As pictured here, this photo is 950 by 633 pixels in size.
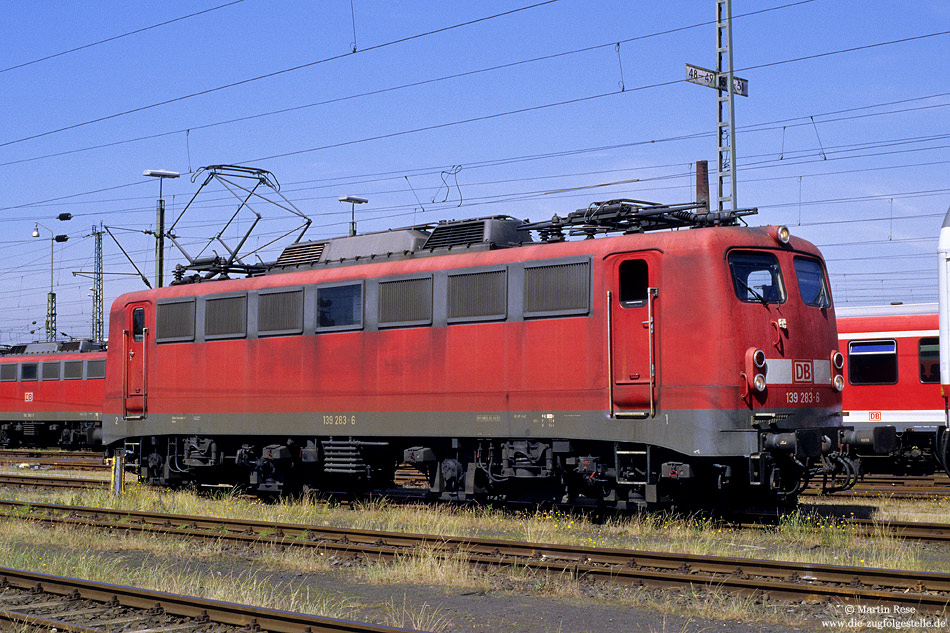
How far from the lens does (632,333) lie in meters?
14.2

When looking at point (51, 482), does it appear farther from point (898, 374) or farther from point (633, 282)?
point (898, 374)

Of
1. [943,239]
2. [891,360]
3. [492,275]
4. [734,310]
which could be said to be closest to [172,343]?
[492,275]

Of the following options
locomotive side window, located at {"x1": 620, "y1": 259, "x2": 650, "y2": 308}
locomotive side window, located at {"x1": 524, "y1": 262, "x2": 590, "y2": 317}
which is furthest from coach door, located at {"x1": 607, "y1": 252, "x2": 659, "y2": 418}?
locomotive side window, located at {"x1": 524, "y1": 262, "x2": 590, "y2": 317}

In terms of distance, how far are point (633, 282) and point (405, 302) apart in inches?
156

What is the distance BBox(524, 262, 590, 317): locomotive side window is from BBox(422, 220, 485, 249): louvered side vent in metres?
1.63

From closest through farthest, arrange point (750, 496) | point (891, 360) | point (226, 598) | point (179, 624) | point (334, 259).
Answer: point (179, 624)
point (226, 598)
point (750, 496)
point (334, 259)
point (891, 360)

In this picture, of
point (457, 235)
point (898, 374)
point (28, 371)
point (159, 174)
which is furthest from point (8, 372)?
point (898, 374)

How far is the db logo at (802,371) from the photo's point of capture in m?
14.0

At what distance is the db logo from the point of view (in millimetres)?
13969

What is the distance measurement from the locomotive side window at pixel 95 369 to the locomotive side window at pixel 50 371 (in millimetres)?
2259

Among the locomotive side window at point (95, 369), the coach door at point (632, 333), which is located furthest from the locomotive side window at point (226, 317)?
the locomotive side window at point (95, 369)

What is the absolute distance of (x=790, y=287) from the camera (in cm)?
1423

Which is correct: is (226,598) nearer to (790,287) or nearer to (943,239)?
(790,287)

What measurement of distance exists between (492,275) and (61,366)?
96.0 feet
